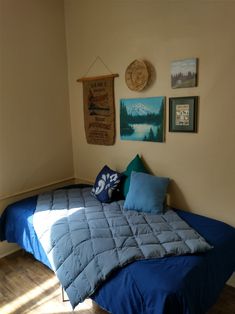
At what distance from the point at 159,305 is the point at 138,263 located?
0.93 ft

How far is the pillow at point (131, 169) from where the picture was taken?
271 centimetres

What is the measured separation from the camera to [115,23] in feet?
9.04

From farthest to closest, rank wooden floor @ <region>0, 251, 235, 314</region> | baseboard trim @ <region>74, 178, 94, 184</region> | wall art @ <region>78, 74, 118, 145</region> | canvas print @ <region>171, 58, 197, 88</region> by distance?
1. baseboard trim @ <region>74, 178, 94, 184</region>
2. wall art @ <region>78, 74, 118, 145</region>
3. canvas print @ <region>171, 58, 197, 88</region>
4. wooden floor @ <region>0, 251, 235, 314</region>

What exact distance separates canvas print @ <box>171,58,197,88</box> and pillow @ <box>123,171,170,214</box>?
0.86m

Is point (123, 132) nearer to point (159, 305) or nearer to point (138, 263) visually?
point (138, 263)

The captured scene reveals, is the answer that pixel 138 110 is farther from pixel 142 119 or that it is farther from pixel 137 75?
pixel 137 75

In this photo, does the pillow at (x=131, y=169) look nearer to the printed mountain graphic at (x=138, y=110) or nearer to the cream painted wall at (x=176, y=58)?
the cream painted wall at (x=176, y=58)

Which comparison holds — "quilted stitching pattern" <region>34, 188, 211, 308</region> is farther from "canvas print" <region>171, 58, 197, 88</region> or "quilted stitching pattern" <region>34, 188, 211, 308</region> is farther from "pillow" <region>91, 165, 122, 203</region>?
"canvas print" <region>171, 58, 197, 88</region>

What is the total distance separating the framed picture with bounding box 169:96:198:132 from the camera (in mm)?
2320

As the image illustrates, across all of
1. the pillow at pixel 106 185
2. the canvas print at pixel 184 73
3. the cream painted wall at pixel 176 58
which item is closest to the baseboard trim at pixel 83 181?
the cream painted wall at pixel 176 58

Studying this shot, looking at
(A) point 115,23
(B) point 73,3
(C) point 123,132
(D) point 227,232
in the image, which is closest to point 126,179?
(C) point 123,132

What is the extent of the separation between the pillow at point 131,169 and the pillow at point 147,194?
13 centimetres

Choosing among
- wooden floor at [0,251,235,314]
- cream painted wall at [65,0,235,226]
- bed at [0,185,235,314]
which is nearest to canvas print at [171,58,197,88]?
cream painted wall at [65,0,235,226]

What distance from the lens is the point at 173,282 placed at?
5.01 ft
